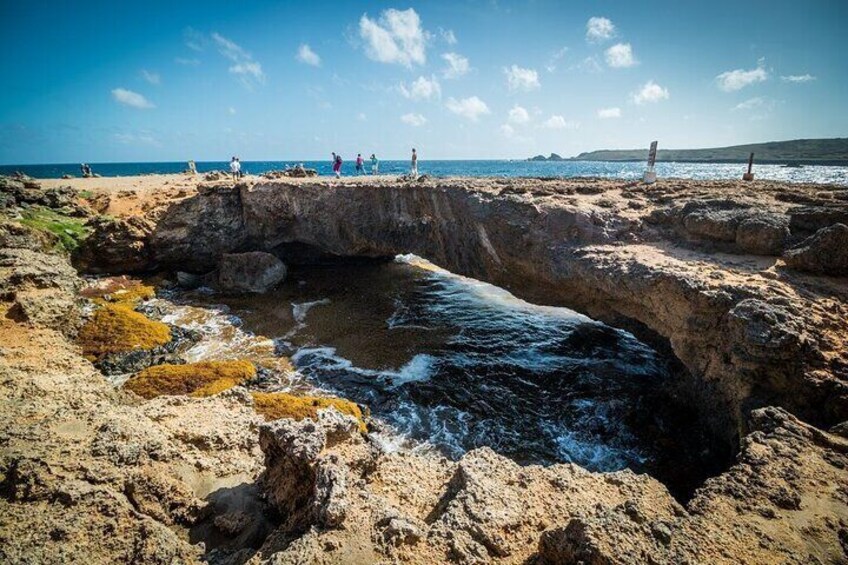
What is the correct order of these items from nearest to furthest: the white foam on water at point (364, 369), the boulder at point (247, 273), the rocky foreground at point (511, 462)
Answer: the rocky foreground at point (511, 462) → the white foam on water at point (364, 369) → the boulder at point (247, 273)

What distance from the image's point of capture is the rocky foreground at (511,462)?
13.5 feet

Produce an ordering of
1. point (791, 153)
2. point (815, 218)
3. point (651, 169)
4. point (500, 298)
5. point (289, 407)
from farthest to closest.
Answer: point (791, 153) < point (500, 298) < point (651, 169) < point (815, 218) < point (289, 407)

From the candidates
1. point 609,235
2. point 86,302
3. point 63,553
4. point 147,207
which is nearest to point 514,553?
point 63,553

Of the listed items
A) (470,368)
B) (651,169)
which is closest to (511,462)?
(470,368)

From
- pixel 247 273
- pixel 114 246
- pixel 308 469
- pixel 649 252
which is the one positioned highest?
pixel 649 252

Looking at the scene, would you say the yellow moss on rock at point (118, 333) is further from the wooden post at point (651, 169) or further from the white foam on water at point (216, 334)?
the wooden post at point (651, 169)

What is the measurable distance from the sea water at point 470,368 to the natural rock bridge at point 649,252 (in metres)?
1.75

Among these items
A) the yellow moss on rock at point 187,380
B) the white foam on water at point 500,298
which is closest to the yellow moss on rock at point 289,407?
the yellow moss on rock at point 187,380

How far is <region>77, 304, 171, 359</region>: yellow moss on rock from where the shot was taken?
40.1 feet

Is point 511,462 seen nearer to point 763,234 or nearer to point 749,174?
point 763,234

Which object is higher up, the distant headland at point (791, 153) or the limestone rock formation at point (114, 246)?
the distant headland at point (791, 153)

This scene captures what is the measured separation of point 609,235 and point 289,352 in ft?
39.8

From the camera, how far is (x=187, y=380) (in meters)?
10.3

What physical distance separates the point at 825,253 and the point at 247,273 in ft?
73.8
